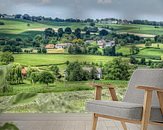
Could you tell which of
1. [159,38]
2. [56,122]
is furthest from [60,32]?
[159,38]

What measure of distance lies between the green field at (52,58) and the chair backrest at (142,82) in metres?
1.64

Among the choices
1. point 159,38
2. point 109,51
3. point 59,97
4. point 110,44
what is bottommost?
point 59,97

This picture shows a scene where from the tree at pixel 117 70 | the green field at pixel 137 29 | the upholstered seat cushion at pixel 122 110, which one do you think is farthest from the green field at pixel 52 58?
the upholstered seat cushion at pixel 122 110

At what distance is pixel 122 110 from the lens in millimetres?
3562

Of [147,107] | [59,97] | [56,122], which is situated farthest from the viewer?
[59,97]

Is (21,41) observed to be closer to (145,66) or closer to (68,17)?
(68,17)

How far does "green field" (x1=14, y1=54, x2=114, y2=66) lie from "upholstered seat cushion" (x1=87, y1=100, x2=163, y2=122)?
214 centimetres

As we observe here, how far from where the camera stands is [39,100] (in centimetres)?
582

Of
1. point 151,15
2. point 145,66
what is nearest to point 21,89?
point 145,66

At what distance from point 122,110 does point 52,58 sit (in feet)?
8.59

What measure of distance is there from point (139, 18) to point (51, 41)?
1.45 meters

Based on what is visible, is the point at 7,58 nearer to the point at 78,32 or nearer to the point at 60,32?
the point at 60,32

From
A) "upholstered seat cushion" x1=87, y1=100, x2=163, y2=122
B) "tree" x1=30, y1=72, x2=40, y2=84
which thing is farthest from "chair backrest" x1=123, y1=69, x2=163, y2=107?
"tree" x1=30, y1=72, x2=40, y2=84

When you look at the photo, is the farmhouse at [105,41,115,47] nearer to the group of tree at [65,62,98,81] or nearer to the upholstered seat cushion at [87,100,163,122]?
the group of tree at [65,62,98,81]
